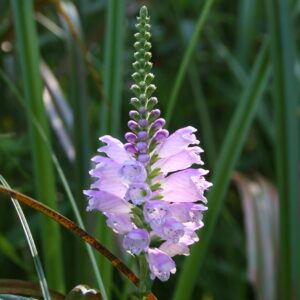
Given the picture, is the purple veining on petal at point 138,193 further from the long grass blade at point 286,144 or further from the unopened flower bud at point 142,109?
the long grass blade at point 286,144

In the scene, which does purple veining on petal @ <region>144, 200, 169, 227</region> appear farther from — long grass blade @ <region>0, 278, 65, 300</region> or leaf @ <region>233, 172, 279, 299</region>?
leaf @ <region>233, 172, 279, 299</region>

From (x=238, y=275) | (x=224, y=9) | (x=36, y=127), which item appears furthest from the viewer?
(x=224, y=9)

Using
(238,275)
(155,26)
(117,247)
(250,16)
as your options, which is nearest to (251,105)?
(117,247)

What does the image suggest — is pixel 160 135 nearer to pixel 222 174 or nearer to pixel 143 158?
pixel 143 158

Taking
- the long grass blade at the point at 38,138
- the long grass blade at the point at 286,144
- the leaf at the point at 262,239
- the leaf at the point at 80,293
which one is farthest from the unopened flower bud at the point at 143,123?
the leaf at the point at 262,239

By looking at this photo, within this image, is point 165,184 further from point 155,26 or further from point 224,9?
point 224,9

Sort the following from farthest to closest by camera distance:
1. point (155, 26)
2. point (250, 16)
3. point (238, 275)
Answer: point (155, 26)
point (250, 16)
point (238, 275)

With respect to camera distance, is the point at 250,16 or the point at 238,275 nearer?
the point at 238,275
